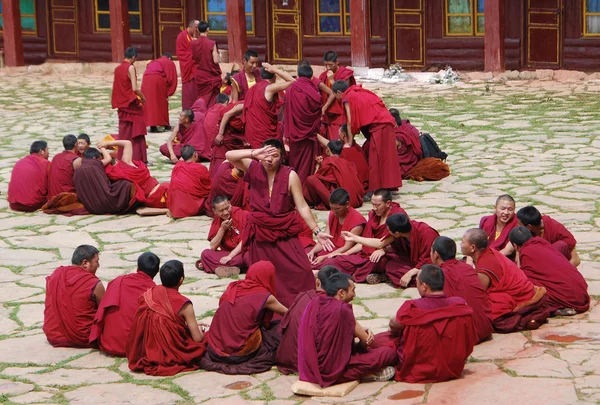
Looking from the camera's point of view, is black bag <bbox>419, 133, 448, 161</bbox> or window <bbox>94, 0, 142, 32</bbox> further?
window <bbox>94, 0, 142, 32</bbox>

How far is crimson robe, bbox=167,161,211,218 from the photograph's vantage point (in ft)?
38.2

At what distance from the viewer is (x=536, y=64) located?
2028 cm

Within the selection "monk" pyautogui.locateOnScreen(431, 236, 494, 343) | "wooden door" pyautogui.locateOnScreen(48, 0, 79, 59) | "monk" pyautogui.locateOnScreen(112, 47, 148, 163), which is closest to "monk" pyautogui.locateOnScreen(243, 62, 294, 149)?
"monk" pyautogui.locateOnScreen(112, 47, 148, 163)

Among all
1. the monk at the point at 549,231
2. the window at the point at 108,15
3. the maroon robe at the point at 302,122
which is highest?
the window at the point at 108,15

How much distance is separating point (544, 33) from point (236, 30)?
5865mm

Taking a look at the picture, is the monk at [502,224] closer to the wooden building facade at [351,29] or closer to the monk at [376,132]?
the monk at [376,132]

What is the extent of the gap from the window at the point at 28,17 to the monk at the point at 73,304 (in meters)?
17.5

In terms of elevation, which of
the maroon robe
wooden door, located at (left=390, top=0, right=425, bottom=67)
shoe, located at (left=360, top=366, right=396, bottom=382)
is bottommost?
shoe, located at (left=360, top=366, right=396, bottom=382)

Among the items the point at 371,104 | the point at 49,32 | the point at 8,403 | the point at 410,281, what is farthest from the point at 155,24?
the point at 8,403

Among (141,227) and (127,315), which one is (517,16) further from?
(127,315)

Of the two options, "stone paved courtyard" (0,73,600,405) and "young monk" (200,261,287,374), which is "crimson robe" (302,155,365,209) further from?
"young monk" (200,261,287,374)

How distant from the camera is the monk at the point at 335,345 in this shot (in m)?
6.90

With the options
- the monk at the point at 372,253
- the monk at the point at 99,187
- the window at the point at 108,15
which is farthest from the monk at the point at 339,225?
the window at the point at 108,15

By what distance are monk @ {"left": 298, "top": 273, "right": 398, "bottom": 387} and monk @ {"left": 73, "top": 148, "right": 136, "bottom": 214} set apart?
5.22m
